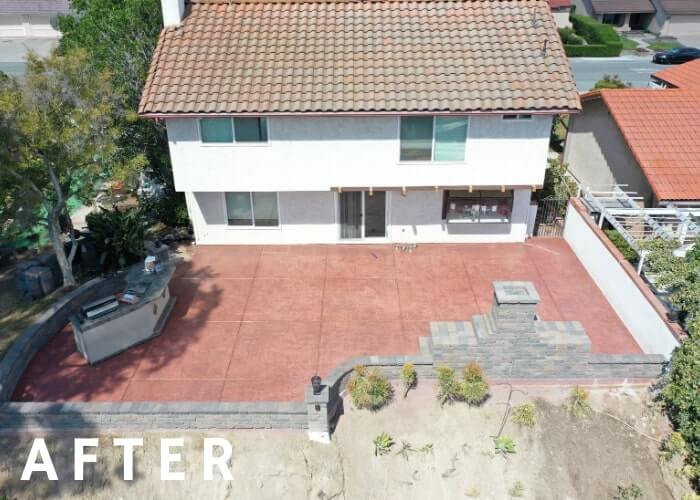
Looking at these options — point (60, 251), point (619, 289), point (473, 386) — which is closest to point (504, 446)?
point (473, 386)

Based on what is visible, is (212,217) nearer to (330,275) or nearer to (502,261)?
(330,275)

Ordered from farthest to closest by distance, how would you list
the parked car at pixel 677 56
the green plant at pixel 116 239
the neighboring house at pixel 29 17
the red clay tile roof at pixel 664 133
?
1. the neighboring house at pixel 29 17
2. the parked car at pixel 677 56
3. the red clay tile roof at pixel 664 133
4. the green plant at pixel 116 239

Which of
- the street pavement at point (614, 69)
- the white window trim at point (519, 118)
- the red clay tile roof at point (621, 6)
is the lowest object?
the street pavement at point (614, 69)

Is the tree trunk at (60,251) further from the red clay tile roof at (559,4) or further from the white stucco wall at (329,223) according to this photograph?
the red clay tile roof at (559,4)

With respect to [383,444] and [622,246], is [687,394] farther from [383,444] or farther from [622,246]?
[383,444]

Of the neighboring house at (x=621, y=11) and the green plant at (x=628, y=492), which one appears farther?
the neighboring house at (x=621, y=11)

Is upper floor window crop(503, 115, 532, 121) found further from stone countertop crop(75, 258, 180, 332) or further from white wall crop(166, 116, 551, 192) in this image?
stone countertop crop(75, 258, 180, 332)

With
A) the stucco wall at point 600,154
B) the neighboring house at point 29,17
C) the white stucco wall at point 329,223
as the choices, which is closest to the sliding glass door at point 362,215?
the white stucco wall at point 329,223

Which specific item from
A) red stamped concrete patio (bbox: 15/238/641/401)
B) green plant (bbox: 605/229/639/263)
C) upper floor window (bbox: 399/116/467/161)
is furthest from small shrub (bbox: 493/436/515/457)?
upper floor window (bbox: 399/116/467/161)
